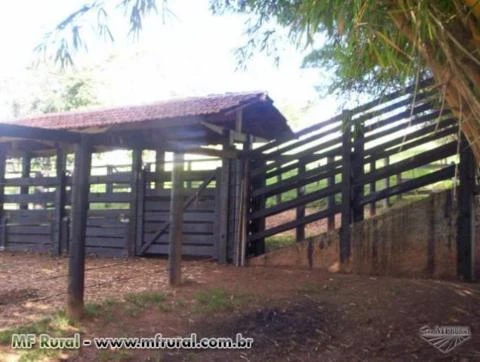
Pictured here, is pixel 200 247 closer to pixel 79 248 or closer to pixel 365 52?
pixel 79 248

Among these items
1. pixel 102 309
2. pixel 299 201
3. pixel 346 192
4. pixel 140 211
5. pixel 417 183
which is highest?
pixel 417 183

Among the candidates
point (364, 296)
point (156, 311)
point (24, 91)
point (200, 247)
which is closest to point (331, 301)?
point (364, 296)

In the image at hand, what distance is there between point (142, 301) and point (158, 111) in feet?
12.4

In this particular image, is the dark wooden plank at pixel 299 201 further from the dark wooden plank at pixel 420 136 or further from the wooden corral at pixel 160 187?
the dark wooden plank at pixel 420 136

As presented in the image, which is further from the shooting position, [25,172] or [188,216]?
[25,172]

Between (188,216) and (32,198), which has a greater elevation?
(32,198)

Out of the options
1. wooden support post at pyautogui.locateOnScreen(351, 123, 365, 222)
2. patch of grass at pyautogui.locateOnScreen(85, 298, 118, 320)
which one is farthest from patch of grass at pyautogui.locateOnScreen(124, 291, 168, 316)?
wooden support post at pyautogui.locateOnScreen(351, 123, 365, 222)

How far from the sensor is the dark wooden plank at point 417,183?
6.45m

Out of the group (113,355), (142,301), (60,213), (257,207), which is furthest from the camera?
(60,213)

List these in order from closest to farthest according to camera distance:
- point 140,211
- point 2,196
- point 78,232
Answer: point 78,232 < point 140,211 < point 2,196

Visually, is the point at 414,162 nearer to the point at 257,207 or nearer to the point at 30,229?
the point at 257,207

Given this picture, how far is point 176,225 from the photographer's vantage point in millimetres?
6133

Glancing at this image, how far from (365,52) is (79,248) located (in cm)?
324

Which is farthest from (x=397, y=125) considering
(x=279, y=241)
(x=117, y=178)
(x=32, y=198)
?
(x=32, y=198)
